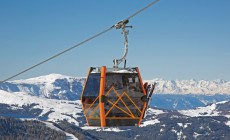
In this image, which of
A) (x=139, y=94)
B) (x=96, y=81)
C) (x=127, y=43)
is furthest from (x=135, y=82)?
(x=127, y=43)

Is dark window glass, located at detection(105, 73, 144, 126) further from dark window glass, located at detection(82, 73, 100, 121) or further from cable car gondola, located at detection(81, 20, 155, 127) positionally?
dark window glass, located at detection(82, 73, 100, 121)

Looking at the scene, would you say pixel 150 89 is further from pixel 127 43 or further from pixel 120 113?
pixel 127 43

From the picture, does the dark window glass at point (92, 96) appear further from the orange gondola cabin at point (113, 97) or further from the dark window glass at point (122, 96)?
the dark window glass at point (122, 96)

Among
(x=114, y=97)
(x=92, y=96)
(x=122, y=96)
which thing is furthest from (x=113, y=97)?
(x=92, y=96)

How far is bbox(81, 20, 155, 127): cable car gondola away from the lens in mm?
23469

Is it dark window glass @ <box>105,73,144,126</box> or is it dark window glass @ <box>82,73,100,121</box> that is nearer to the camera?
dark window glass @ <box>105,73,144,126</box>

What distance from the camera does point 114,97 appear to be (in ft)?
77.9

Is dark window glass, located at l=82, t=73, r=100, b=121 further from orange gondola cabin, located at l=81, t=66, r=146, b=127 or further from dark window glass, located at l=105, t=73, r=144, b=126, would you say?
dark window glass, located at l=105, t=73, r=144, b=126

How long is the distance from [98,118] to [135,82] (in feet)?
10.0

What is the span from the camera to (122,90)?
24.3m

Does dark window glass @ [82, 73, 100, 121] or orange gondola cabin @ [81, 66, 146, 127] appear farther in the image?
dark window glass @ [82, 73, 100, 121]

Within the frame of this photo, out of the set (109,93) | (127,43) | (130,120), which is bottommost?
(130,120)

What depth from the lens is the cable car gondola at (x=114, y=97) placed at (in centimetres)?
2347

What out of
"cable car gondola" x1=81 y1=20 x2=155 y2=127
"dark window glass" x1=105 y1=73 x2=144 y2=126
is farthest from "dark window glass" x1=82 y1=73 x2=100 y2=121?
"dark window glass" x1=105 y1=73 x2=144 y2=126
